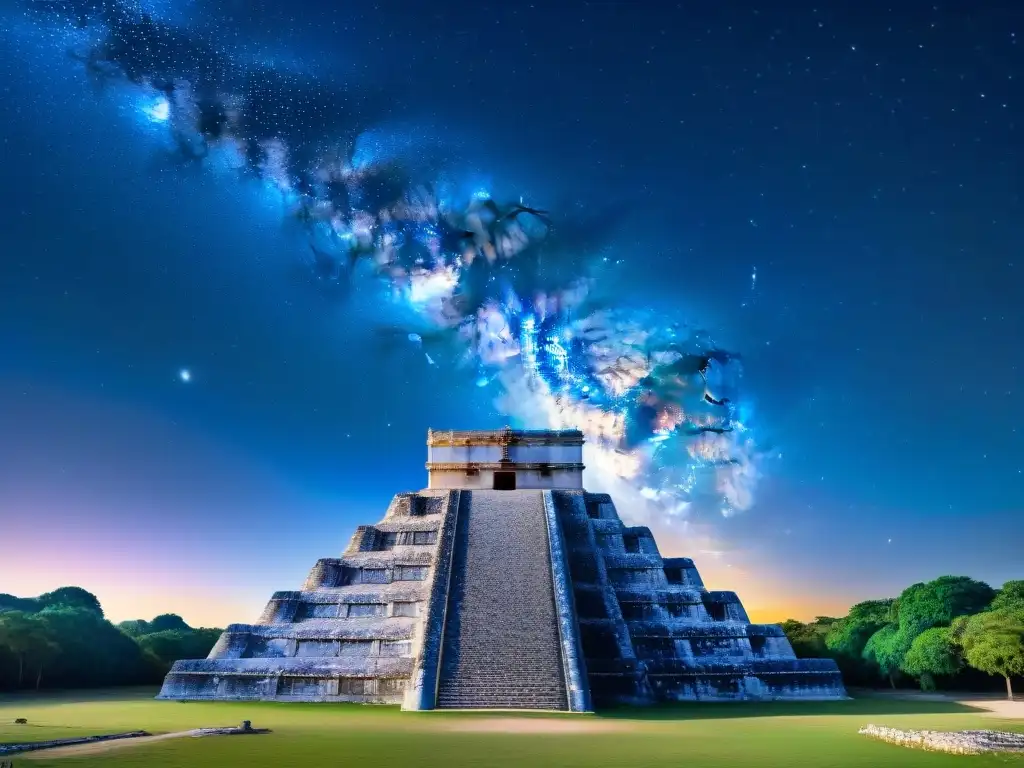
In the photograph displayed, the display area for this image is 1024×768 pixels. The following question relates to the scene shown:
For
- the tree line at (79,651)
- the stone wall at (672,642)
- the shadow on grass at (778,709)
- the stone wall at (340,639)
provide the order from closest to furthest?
1. the shadow on grass at (778,709)
2. the stone wall at (340,639)
3. the stone wall at (672,642)
4. the tree line at (79,651)

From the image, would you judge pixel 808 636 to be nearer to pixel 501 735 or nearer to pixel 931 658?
pixel 931 658

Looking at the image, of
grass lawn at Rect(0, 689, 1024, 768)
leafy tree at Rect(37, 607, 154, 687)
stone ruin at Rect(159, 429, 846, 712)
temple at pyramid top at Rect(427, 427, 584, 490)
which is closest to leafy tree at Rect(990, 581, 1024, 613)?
grass lawn at Rect(0, 689, 1024, 768)

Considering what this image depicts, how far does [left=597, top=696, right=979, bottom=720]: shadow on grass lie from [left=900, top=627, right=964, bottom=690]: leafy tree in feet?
15.0

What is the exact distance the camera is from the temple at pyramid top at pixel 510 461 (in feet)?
111

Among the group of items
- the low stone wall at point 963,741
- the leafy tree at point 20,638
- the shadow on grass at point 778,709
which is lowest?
the low stone wall at point 963,741

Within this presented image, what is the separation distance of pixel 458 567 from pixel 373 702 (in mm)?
5205

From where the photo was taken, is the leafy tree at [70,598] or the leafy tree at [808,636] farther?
the leafy tree at [70,598]

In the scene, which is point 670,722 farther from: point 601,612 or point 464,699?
point 601,612

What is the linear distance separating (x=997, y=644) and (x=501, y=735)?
57.4ft

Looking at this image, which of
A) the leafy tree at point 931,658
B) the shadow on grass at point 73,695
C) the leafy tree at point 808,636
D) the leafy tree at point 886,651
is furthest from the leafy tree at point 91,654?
the leafy tree at point 931,658

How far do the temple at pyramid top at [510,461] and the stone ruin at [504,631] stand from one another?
258 inches

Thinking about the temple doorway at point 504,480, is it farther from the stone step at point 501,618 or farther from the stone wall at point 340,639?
the stone wall at point 340,639

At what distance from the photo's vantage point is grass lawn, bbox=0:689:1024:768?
31.6 ft

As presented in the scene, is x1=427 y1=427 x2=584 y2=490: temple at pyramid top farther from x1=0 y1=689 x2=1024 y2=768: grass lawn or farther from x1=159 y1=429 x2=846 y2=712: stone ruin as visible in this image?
x1=0 y1=689 x2=1024 y2=768: grass lawn
